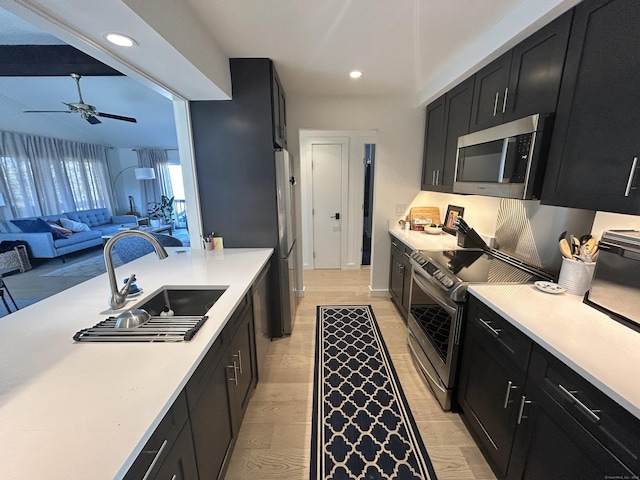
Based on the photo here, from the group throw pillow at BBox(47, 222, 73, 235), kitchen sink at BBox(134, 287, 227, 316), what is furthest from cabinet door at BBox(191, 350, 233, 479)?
throw pillow at BBox(47, 222, 73, 235)

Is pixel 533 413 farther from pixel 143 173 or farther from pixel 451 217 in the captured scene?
pixel 143 173

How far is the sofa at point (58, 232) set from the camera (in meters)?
4.73

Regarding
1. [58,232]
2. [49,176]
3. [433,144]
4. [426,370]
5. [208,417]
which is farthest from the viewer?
[49,176]

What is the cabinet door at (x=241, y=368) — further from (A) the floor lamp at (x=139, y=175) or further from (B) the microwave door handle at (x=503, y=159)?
(A) the floor lamp at (x=139, y=175)

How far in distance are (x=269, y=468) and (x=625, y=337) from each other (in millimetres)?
1756

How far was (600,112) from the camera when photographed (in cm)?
113

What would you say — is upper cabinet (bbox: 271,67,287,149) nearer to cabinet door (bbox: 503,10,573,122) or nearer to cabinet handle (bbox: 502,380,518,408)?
cabinet door (bbox: 503,10,573,122)

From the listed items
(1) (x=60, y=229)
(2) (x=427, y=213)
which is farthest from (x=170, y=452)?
(1) (x=60, y=229)

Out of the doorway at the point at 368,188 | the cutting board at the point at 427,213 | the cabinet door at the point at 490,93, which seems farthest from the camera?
the doorway at the point at 368,188

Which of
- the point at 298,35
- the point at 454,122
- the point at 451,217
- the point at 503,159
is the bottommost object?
the point at 451,217

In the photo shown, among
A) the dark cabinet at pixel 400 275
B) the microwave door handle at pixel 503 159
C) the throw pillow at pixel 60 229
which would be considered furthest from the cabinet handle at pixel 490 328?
the throw pillow at pixel 60 229

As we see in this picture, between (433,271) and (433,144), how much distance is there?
1.62 meters

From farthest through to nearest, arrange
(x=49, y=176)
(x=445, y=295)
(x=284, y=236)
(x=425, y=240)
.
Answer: (x=49, y=176) → (x=425, y=240) → (x=284, y=236) → (x=445, y=295)

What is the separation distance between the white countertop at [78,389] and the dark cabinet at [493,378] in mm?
1331
